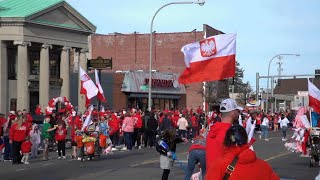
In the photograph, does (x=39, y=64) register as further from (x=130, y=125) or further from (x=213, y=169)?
(x=213, y=169)

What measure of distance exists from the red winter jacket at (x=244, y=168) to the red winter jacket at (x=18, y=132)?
1591 centimetres

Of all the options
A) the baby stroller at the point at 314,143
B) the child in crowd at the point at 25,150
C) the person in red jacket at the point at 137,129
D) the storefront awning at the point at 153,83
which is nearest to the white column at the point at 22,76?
the storefront awning at the point at 153,83

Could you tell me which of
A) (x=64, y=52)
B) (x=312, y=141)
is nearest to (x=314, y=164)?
(x=312, y=141)

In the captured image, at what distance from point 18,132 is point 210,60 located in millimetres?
11530

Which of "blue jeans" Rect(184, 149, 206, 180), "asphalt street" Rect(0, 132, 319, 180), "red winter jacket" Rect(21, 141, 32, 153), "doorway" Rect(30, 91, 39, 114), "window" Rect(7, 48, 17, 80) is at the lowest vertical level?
"asphalt street" Rect(0, 132, 319, 180)

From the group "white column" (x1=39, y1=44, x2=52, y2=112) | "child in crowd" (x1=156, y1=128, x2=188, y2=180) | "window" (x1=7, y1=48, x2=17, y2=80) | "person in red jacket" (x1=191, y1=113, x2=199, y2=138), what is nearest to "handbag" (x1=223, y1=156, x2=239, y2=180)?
"child in crowd" (x1=156, y1=128, x2=188, y2=180)

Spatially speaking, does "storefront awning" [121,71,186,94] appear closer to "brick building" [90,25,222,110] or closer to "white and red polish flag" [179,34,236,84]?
"brick building" [90,25,222,110]

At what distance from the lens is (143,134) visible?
28281 millimetres

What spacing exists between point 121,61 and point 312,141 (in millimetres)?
57744

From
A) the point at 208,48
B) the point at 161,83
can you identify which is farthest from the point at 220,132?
the point at 161,83

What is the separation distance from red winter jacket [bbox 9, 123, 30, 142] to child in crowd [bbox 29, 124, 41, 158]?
1.67 metres

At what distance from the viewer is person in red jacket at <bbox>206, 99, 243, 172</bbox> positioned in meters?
5.46

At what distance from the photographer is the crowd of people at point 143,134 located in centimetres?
452

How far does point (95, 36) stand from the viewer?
76062 millimetres
